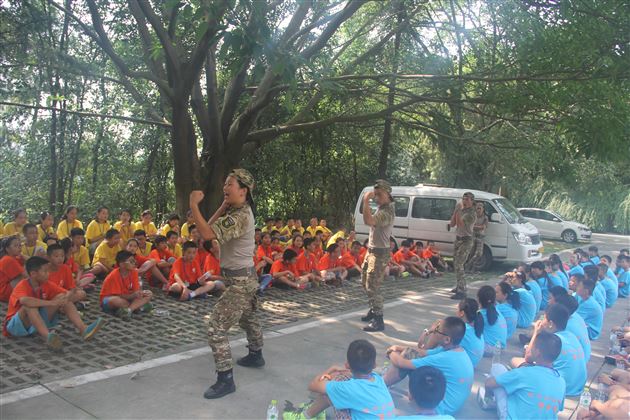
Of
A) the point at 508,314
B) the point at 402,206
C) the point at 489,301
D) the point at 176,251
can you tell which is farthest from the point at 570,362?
the point at 402,206

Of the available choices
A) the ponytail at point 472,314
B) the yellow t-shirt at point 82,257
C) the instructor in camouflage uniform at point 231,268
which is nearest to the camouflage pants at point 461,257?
the ponytail at point 472,314

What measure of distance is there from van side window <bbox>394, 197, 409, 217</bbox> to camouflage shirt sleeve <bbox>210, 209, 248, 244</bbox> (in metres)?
9.04

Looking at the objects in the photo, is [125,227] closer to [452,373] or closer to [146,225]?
[146,225]

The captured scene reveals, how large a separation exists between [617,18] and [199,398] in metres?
7.58

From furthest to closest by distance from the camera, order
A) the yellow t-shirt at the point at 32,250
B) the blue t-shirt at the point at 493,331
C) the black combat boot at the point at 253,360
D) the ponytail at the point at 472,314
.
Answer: the yellow t-shirt at the point at 32,250, the blue t-shirt at the point at 493,331, the black combat boot at the point at 253,360, the ponytail at the point at 472,314

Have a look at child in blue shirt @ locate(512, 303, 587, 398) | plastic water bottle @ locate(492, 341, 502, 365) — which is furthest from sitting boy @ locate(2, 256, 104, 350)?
child in blue shirt @ locate(512, 303, 587, 398)

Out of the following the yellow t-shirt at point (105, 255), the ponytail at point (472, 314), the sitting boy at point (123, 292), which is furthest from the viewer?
the yellow t-shirt at point (105, 255)

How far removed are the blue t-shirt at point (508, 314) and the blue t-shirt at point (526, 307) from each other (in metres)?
0.56

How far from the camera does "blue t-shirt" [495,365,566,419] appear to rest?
3.53 meters

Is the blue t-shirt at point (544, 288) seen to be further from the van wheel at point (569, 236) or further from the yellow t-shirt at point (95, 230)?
the van wheel at point (569, 236)

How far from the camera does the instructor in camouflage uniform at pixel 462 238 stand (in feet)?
29.5

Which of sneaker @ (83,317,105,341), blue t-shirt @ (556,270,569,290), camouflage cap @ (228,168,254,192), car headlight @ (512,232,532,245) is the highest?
camouflage cap @ (228,168,254,192)

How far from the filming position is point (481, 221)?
37.9 feet

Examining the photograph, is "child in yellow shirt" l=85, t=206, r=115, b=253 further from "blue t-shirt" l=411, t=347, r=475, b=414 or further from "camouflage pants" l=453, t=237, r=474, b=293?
"blue t-shirt" l=411, t=347, r=475, b=414
